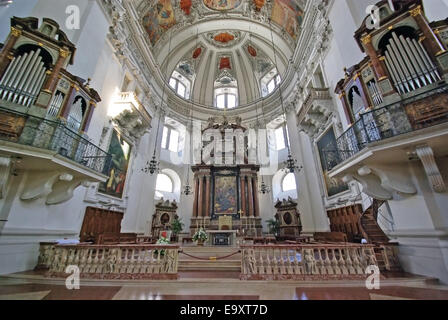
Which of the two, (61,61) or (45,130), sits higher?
(61,61)

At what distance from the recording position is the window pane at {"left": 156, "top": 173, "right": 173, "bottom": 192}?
13.6 meters

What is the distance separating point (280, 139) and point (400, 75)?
1076 centimetres

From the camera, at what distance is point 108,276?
3.75 meters

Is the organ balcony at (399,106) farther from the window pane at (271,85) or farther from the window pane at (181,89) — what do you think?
the window pane at (181,89)

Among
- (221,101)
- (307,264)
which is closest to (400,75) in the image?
(307,264)

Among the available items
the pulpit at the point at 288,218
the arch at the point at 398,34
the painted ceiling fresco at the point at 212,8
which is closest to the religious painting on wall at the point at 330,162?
the pulpit at the point at 288,218

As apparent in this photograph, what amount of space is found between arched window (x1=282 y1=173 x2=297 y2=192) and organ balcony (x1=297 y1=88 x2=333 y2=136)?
462cm

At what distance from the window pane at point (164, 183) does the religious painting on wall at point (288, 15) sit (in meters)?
13.6

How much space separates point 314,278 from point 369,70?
512cm

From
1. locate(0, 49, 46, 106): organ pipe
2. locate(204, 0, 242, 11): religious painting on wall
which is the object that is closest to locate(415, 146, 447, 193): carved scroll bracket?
locate(0, 49, 46, 106): organ pipe

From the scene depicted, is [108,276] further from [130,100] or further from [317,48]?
[317,48]

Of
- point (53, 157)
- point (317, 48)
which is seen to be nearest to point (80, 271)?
point (53, 157)

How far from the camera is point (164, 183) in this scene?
1393cm

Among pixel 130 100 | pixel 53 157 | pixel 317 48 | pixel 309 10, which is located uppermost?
pixel 309 10
